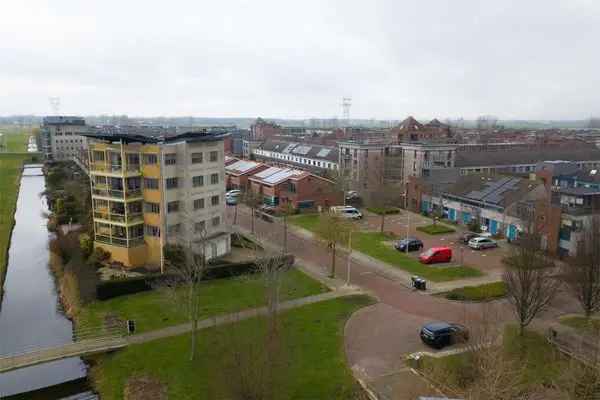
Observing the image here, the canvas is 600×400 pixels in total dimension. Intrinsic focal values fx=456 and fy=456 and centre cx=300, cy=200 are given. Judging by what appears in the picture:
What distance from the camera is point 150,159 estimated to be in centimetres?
3762

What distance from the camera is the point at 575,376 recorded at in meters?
16.8

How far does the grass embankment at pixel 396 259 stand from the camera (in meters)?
35.8

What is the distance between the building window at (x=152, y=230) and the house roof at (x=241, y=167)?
34.2m

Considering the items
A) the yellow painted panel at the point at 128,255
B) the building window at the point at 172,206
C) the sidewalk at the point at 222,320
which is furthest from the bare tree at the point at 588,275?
the yellow painted panel at the point at 128,255

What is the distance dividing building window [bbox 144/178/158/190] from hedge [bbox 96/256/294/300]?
7.93 metres

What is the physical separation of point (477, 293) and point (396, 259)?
9244 mm

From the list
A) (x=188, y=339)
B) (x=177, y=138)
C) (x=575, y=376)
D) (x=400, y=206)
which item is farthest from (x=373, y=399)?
(x=400, y=206)

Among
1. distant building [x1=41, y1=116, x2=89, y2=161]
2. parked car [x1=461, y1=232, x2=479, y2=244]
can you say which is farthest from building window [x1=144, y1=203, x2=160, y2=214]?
distant building [x1=41, y1=116, x2=89, y2=161]

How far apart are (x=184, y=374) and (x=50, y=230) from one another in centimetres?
4059

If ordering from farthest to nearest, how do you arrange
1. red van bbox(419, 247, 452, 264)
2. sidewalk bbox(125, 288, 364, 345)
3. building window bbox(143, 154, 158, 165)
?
red van bbox(419, 247, 452, 264) → building window bbox(143, 154, 158, 165) → sidewalk bbox(125, 288, 364, 345)

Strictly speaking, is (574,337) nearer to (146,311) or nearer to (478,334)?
(478,334)

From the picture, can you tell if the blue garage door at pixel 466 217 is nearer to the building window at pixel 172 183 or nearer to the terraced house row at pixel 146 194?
the terraced house row at pixel 146 194

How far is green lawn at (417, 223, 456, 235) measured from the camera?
49.3m

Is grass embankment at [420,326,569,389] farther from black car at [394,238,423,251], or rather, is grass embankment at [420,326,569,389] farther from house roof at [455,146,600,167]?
house roof at [455,146,600,167]
